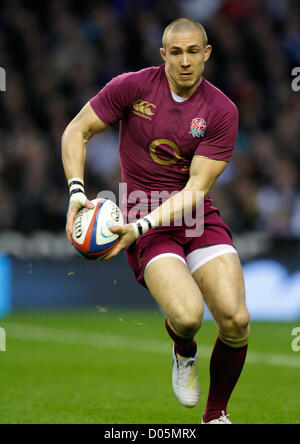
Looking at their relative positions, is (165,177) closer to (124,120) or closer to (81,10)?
(124,120)

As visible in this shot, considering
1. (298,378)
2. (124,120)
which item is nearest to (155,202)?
(124,120)

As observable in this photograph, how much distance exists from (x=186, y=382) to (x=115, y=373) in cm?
251

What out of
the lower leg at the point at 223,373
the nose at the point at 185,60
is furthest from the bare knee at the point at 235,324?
the nose at the point at 185,60

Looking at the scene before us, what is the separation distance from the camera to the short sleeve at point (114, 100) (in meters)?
5.76

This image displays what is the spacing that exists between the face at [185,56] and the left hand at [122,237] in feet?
3.35

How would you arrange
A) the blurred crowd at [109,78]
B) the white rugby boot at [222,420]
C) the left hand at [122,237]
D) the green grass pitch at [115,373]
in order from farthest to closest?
the blurred crowd at [109,78] → the green grass pitch at [115,373] → the white rugby boot at [222,420] → the left hand at [122,237]

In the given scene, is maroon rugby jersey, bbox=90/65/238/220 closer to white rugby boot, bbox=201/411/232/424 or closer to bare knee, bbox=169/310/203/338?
bare knee, bbox=169/310/203/338

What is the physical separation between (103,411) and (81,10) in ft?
32.7

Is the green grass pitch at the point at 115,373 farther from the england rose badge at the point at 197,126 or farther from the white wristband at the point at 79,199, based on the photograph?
the england rose badge at the point at 197,126

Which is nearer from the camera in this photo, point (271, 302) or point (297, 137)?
point (271, 302)

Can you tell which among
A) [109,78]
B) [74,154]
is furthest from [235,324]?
[109,78]

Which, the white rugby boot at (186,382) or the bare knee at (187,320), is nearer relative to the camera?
the bare knee at (187,320)

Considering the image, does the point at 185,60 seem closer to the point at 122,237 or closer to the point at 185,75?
the point at 185,75

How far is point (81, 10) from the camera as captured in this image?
15.0 meters
